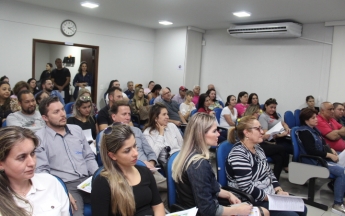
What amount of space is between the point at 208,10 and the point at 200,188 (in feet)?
15.6

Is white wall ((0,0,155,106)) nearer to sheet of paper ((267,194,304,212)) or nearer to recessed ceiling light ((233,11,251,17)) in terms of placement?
recessed ceiling light ((233,11,251,17))

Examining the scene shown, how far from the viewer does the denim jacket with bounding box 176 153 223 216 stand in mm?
1802

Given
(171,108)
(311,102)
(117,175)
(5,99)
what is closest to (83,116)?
(5,99)

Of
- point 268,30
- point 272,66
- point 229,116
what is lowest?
point 229,116

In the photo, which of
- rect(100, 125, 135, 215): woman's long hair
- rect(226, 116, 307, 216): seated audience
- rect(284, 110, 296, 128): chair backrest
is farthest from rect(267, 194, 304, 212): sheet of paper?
rect(284, 110, 296, 128): chair backrest

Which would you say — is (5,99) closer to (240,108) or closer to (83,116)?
(83,116)

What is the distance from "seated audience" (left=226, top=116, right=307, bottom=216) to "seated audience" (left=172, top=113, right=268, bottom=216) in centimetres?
18

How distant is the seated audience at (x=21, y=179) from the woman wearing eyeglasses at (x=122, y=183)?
A: 0.79 ft

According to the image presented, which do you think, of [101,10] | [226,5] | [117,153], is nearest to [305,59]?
[226,5]

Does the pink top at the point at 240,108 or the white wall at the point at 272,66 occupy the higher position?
the white wall at the point at 272,66

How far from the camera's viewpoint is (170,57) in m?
8.36

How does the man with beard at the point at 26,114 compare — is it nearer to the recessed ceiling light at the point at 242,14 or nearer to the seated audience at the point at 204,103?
the seated audience at the point at 204,103

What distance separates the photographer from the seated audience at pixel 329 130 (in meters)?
3.90

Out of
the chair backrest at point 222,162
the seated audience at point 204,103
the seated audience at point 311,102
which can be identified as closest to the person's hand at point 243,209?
the chair backrest at point 222,162
